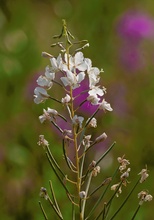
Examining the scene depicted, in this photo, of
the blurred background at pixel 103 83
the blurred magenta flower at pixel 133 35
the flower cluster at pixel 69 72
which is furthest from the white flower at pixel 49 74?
the blurred magenta flower at pixel 133 35

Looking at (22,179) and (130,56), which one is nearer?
(22,179)


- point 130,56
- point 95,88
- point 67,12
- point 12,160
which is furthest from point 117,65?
point 95,88

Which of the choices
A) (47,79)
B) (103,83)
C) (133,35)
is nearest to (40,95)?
(47,79)

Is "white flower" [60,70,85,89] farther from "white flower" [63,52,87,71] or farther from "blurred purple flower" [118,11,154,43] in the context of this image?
"blurred purple flower" [118,11,154,43]

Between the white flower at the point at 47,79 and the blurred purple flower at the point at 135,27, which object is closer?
the white flower at the point at 47,79

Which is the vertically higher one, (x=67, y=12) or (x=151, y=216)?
(x=67, y=12)

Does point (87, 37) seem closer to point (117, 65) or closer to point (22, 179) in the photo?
point (117, 65)

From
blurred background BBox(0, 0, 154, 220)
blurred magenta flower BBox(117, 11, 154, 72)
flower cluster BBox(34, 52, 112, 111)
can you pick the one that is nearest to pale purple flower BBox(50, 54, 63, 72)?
flower cluster BBox(34, 52, 112, 111)

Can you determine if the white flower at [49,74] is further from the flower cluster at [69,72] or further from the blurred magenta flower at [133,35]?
the blurred magenta flower at [133,35]
